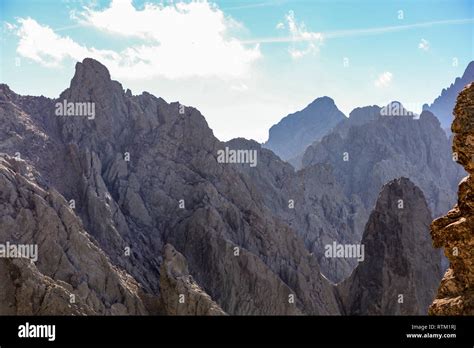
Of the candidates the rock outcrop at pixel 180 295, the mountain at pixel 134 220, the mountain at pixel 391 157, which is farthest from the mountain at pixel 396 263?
the mountain at pixel 391 157

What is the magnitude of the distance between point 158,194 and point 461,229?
62.5 metres

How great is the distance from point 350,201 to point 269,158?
3041 centimetres

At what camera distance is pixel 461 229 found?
1572cm

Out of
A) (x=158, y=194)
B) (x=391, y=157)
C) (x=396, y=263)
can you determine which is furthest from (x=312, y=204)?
(x=158, y=194)

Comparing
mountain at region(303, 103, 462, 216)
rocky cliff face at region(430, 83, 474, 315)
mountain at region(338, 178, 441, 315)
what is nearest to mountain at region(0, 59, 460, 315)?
mountain at region(338, 178, 441, 315)

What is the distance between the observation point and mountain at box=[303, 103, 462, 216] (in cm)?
16900

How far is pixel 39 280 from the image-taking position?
42219 millimetres

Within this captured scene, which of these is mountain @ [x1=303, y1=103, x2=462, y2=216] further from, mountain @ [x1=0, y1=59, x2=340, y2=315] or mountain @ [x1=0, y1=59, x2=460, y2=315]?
mountain @ [x1=0, y1=59, x2=340, y2=315]

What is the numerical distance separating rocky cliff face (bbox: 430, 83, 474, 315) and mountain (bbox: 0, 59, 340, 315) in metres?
42.4

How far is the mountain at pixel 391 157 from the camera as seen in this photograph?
554ft

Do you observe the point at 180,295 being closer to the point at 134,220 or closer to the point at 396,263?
the point at 134,220

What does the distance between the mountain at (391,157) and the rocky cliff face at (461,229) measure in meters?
149
